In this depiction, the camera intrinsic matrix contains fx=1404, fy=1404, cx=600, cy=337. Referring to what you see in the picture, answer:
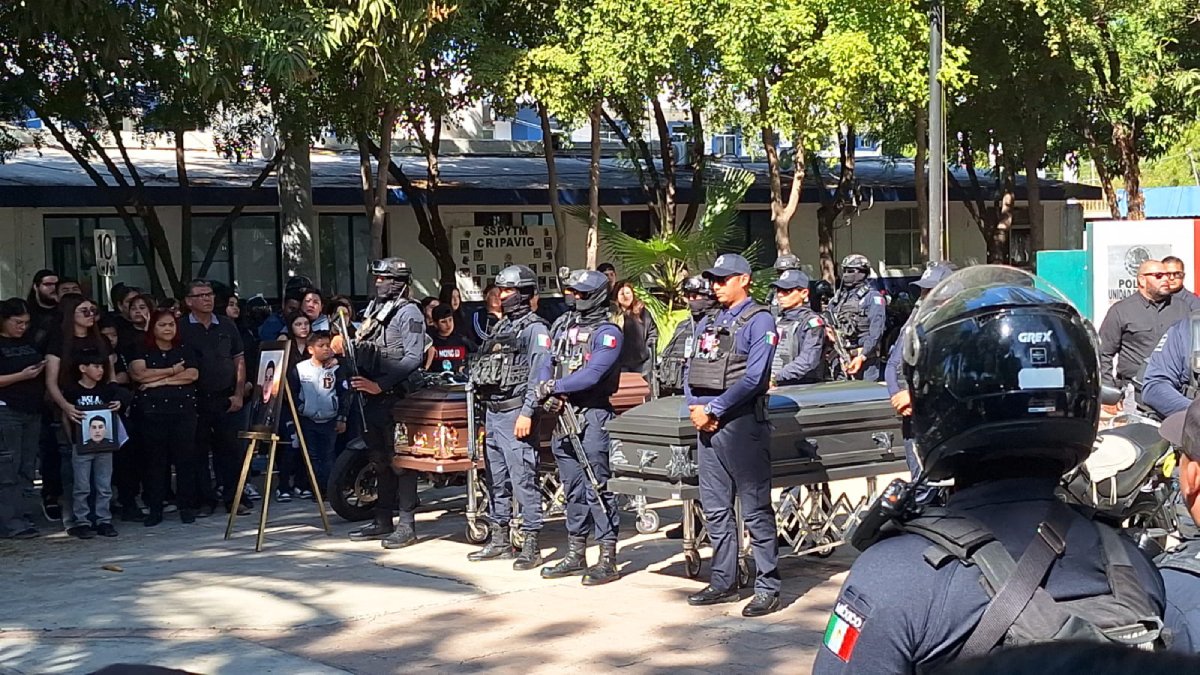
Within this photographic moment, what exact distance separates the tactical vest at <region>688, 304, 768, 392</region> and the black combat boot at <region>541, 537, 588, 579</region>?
150 cm

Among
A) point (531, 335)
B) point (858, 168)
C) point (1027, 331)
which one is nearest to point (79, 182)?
point (531, 335)

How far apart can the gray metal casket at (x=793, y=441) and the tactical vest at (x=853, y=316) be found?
435cm

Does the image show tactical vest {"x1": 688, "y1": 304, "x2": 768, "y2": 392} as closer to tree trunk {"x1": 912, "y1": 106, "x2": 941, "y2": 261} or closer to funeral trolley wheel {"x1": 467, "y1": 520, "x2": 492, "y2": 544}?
funeral trolley wheel {"x1": 467, "y1": 520, "x2": 492, "y2": 544}

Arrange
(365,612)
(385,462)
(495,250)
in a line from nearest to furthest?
(365,612)
(385,462)
(495,250)

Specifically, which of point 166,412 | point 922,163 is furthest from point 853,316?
point 922,163

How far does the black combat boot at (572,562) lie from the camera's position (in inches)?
344

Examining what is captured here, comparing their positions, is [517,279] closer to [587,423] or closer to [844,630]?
[587,423]

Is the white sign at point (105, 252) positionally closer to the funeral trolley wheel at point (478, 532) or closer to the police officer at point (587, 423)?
the funeral trolley wheel at point (478, 532)

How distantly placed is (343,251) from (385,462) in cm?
1649

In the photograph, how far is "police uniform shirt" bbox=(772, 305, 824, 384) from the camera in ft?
32.8

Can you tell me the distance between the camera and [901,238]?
32.8 meters

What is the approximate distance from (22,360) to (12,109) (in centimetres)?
646

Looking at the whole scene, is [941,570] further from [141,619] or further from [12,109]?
[12,109]

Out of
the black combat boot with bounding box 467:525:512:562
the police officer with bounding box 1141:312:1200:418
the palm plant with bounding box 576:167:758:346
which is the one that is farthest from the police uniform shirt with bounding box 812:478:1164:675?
the palm plant with bounding box 576:167:758:346
